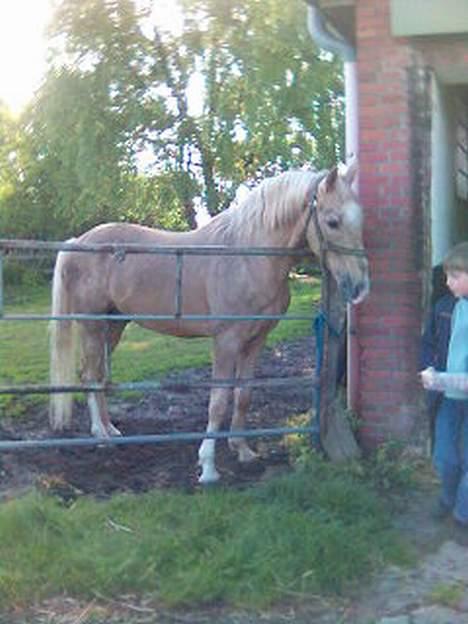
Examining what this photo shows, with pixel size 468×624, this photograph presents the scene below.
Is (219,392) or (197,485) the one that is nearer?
(197,485)

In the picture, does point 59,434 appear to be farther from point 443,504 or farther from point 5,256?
point 443,504

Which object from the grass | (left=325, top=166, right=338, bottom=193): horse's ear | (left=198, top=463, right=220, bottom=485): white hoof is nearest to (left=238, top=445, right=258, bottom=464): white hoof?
(left=198, top=463, right=220, bottom=485): white hoof

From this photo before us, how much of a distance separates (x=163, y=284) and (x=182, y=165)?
12524 millimetres

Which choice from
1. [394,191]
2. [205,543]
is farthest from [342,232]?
[205,543]

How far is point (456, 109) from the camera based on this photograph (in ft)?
23.5

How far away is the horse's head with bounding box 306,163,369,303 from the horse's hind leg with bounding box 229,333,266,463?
35.6 inches

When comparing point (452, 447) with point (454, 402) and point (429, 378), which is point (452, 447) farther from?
point (429, 378)

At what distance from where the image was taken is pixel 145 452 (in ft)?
22.4

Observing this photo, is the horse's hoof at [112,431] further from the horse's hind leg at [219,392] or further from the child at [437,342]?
the child at [437,342]

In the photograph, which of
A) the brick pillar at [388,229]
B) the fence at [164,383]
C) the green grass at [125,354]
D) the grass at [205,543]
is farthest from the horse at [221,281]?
the green grass at [125,354]

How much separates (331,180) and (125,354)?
22.9 ft

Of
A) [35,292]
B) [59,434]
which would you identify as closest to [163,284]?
[59,434]

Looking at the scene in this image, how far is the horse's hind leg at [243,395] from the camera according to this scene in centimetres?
656

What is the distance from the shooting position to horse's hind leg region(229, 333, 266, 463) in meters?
6.56
